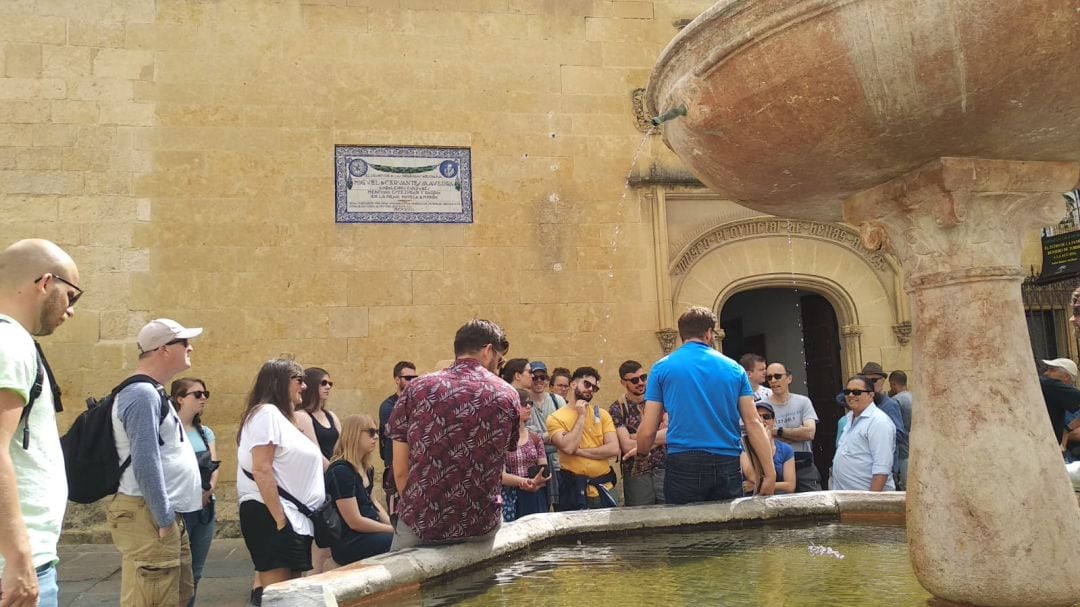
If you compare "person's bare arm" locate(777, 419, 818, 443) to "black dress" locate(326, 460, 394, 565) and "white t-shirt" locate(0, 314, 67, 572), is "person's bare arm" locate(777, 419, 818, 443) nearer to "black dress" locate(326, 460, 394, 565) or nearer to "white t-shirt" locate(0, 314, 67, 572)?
"black dress" locate(326, 460, 394, 565)

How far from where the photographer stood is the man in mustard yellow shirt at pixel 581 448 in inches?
215

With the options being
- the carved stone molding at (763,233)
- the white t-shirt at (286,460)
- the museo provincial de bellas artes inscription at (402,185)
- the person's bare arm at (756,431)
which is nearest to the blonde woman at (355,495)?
the white t-shirt at (286,460)

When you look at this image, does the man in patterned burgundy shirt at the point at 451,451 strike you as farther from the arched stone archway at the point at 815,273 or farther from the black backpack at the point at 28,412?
the arched stone archway at the point at 815,273

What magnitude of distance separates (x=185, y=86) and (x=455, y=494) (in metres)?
6.39

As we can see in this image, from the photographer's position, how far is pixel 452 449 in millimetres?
3250

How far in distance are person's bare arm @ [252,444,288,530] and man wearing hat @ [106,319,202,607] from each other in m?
0.26

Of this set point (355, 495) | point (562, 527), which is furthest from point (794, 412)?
point (355, 495)

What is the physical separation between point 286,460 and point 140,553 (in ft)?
2.17

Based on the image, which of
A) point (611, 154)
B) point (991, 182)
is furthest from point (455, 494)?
point (611, 154)

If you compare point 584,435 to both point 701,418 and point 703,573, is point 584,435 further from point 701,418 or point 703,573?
point 703,573

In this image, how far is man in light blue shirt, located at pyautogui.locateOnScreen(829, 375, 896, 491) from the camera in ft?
16.8

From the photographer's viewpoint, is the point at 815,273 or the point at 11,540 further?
the point at 815,273

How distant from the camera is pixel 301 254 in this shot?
8102mm

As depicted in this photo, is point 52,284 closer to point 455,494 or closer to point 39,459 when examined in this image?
point 39,459
